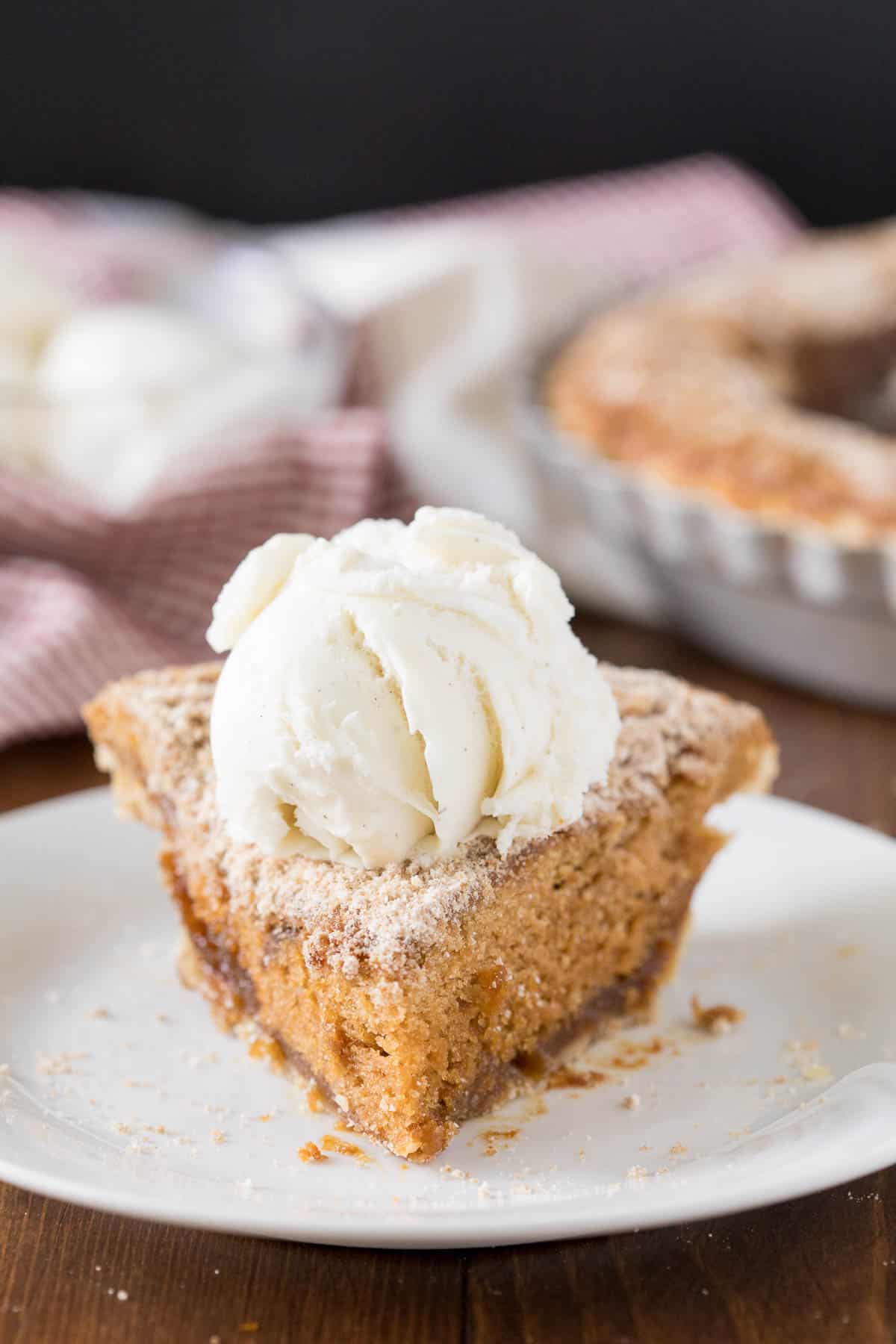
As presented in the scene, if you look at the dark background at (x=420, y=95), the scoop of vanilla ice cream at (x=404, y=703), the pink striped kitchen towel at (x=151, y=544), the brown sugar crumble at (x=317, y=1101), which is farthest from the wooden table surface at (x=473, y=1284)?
the dark background at (x=420, y=95)

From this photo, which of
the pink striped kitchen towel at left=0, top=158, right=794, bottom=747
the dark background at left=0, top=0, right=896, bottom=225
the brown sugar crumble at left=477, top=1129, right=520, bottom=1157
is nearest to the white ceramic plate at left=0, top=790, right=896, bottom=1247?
the brown sugar crumble at left=477, top=1129, right=520, bottom=1157

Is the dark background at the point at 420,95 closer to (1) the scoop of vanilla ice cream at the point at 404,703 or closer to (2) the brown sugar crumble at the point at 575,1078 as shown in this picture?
(1) the scoop of vanilla ice cream at the point at 404,703

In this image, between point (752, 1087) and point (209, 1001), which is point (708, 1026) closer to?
point (752, 1087)

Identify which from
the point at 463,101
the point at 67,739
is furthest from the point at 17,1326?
Result: the point at 463,101

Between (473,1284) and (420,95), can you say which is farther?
(420,95)

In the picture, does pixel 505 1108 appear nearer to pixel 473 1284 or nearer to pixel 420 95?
pixel 473 1284

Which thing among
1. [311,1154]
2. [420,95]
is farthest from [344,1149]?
[420,95]
